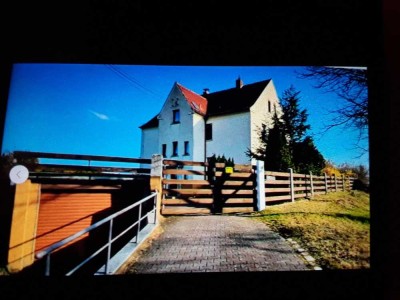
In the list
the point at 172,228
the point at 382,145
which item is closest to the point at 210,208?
the point at 172,228

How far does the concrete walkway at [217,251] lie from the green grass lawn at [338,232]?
0.21 meters

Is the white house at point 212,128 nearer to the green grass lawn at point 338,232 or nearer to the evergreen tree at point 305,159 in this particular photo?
the evergreen tree at point 305,159

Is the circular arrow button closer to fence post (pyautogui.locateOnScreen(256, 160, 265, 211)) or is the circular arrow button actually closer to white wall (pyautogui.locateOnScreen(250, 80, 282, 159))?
white wall (pyautogui.locateOnScreen(250, 80, 282, 159))

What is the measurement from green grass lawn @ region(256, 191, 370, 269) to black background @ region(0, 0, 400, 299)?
3.4 inches

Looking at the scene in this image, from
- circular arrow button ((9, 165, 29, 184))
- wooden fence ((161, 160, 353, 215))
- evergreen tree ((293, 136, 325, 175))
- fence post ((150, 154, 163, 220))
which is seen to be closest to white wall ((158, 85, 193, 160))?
wooden fence ((161, 160, 353, 215))

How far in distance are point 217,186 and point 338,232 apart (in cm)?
213

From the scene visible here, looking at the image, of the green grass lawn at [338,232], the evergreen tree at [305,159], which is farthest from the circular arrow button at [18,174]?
the evergreen tree at [305,159]

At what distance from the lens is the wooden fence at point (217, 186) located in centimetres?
406

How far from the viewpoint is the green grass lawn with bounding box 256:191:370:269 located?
7.46ft

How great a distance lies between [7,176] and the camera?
2.22 m
